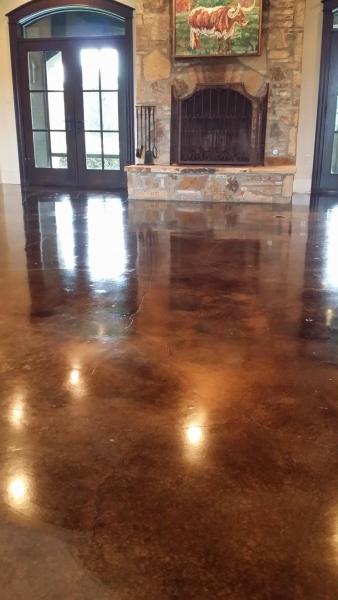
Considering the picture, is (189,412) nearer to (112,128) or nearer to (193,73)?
(193,73)

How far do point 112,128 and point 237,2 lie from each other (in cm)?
276

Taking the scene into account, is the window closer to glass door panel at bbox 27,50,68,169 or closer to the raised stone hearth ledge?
glass door panel at bbox 27,50,68,169

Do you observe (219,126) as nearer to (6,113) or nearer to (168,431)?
(6,113)

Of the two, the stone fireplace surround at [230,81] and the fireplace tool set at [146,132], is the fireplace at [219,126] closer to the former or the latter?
the stone fireplace surround at [230,81]

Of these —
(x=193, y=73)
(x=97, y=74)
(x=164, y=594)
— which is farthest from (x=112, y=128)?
(x=164, y=594)

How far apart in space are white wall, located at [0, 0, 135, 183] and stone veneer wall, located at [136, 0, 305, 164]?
248cm

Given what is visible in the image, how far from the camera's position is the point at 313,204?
7.16 m

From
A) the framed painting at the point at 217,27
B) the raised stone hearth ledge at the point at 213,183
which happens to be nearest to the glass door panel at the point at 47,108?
the raised stone hearth ledge at the point at 213,183

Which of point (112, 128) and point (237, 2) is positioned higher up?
point (237, 2)

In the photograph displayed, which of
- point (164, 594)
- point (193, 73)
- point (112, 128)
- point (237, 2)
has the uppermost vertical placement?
point (237, 2)

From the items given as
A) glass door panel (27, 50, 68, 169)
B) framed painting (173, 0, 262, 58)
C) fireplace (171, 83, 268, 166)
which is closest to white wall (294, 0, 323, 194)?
fireplace (171, 83, 268, 166)

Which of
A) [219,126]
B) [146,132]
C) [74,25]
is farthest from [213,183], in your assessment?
[74,25]

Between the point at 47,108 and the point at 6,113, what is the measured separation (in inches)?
29.8

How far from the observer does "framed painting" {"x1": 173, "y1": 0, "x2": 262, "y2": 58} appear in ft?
22.6
